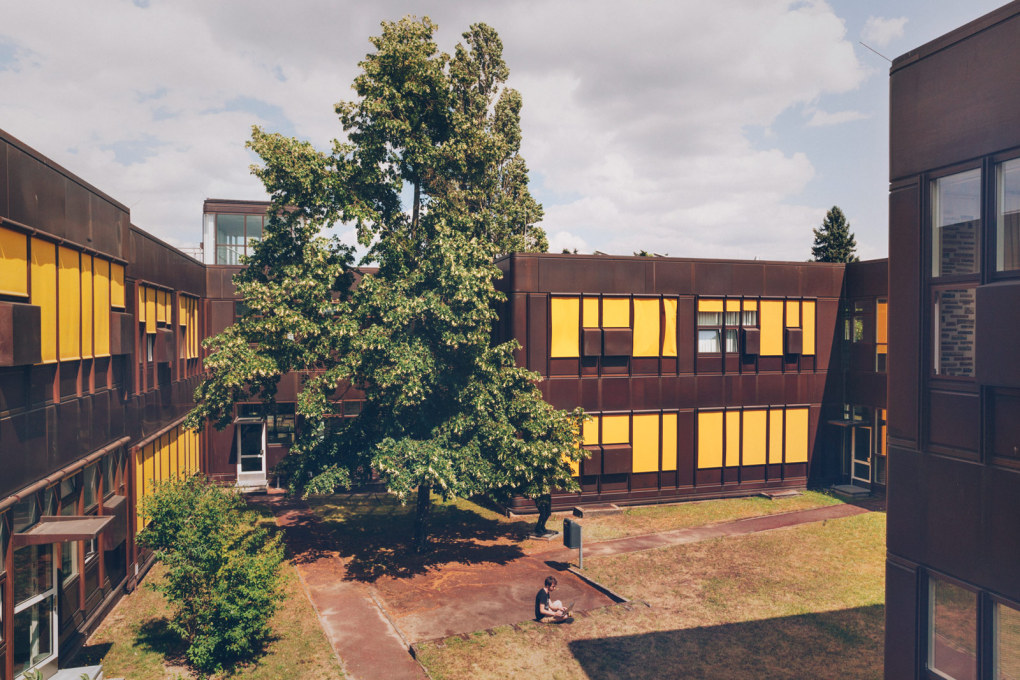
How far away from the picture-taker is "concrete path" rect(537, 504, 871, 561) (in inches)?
780

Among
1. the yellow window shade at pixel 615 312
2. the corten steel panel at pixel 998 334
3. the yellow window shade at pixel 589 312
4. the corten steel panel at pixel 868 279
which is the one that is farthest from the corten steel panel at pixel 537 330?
the corten steel panel at pixel 998 334

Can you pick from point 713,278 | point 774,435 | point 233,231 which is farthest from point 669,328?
point 233,231

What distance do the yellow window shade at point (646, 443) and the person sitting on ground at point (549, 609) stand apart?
11.3m

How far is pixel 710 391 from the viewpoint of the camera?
85.0 feet

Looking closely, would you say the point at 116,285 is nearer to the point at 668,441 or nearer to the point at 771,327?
the point at 668,441

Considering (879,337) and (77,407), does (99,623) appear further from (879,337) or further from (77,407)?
(879,337)

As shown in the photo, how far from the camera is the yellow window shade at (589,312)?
2416 centimetres

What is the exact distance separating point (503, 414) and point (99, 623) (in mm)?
10917

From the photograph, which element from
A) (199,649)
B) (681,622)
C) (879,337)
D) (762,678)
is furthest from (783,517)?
(199,649)

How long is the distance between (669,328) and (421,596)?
14188mm

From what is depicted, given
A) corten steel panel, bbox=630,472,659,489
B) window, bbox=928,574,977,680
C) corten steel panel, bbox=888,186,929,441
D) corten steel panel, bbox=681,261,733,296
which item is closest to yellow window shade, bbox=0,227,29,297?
corten steel panel, bbox=888,186,929,441

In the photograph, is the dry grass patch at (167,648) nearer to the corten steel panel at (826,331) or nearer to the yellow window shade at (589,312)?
the yellow window shade at (589,312)

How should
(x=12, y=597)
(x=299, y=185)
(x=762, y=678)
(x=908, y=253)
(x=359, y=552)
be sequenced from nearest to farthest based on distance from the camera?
1. (x=908, y=253)
2. (x=12, y=597)
3. (x=762, y=678)
4. (x=299, y=185)
5. (x=359, y=552)

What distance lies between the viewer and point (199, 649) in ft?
39.7
